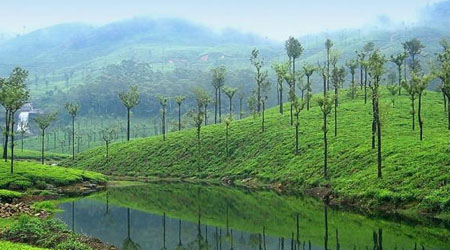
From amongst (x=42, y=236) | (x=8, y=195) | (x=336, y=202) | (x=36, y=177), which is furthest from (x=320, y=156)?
(x=42, y=236)

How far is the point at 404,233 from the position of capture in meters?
45.4

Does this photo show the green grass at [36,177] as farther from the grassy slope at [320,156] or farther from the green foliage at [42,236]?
the green foliage at [42,236]

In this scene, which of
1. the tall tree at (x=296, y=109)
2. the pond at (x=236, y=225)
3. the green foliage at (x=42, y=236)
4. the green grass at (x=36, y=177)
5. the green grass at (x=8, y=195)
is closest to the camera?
the green foliage at (x=42, y=236)

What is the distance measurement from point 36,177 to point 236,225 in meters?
52.4

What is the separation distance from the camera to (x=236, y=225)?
54188mm

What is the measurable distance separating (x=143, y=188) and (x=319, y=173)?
39071 mm

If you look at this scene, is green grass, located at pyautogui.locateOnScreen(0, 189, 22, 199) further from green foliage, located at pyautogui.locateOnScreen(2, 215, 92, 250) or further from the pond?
green foliage, located at pyautogui.locateOnScreen(2, 215, 92, 250)

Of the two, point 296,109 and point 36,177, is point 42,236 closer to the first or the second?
point 36,177

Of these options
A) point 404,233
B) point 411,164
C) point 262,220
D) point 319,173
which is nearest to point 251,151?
point 319,173

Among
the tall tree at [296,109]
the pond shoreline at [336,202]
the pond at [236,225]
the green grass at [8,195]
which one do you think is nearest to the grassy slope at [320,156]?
the pond shoreline at [336,202]

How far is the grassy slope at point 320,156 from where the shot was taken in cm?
6462

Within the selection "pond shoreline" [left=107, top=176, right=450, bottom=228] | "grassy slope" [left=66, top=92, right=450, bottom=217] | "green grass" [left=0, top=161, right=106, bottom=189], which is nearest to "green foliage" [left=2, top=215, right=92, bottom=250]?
"pond shoreline" [left=107, top=176, right=450, bottom=228]

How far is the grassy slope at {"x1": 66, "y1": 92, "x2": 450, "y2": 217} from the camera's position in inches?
2544

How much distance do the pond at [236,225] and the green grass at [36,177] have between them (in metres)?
12.7
